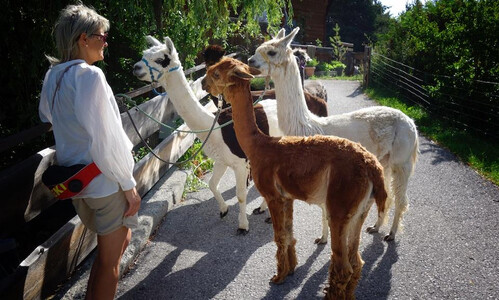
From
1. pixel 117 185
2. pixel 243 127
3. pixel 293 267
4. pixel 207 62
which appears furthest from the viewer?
pixel 207 62

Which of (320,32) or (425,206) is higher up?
(320,32)

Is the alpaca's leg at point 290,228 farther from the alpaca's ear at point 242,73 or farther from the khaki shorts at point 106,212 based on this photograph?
the khaki shorts at point 106,212

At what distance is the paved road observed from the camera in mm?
3133

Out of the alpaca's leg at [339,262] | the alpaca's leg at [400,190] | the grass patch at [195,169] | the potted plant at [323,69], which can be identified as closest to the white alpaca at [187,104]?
the grass patch at [195,169]

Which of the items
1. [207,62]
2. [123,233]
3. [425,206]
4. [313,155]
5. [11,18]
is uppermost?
[11,18]

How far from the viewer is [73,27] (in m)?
1.96

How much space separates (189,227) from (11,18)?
3.08 meters

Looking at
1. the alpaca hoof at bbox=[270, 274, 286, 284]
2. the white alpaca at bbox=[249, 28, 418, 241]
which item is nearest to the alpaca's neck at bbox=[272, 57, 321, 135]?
the white alpaca at bbox=[249, 28, 418, 241]

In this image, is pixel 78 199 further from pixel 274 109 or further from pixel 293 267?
pixel 274 109

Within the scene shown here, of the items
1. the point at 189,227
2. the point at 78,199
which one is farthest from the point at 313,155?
the point at 189,227

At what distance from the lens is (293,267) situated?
3.32 meters

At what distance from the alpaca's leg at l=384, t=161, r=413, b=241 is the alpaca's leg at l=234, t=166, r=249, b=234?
4.92 ft

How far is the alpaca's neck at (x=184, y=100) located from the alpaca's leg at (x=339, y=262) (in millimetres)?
2172

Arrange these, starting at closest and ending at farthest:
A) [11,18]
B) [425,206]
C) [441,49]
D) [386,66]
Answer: [11,18] → [425,206] → [441,49] → [386,66]
